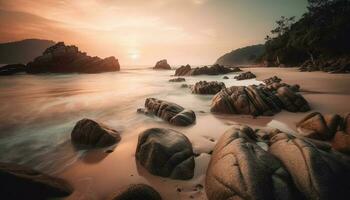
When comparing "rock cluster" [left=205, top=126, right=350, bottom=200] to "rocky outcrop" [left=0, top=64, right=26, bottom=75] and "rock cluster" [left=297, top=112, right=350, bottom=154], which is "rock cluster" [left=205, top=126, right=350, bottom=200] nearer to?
"rock cluster" [left=297, top=112, right=350, bottom=154]

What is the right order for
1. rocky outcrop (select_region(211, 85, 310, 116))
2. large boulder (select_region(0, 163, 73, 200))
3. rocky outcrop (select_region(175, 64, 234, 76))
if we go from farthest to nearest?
rocky outcrop (select_region(175, 64, 234, 76)) < rocky outcrop (select_region(211, 85, 310, 116)) < large boulder (select_region(0, 163, 73, 200))

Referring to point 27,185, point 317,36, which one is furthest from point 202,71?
point 27,185

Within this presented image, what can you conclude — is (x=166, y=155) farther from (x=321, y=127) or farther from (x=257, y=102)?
(x=257, y=102)

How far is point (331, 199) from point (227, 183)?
156cm

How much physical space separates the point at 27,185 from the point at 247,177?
382 centimetres

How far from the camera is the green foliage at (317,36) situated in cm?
3766

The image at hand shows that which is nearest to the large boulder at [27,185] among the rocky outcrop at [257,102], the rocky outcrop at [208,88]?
the rocky outcrop at [257,102]

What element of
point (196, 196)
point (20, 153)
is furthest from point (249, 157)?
point (20, 153)

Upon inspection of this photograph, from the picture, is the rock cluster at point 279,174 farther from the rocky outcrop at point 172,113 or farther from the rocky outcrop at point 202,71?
the rocky outcrop at point 202,71

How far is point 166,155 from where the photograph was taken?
13.9 feet

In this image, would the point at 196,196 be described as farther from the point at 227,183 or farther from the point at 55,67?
the point at 55,67

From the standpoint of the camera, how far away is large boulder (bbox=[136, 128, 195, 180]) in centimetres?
410

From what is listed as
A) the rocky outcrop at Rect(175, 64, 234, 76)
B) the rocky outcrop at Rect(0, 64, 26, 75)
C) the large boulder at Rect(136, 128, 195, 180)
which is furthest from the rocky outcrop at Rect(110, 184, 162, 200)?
the rocky outcrop at Rect(0, 64, 26, 75)

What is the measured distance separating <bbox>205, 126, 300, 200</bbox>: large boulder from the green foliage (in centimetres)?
4400
